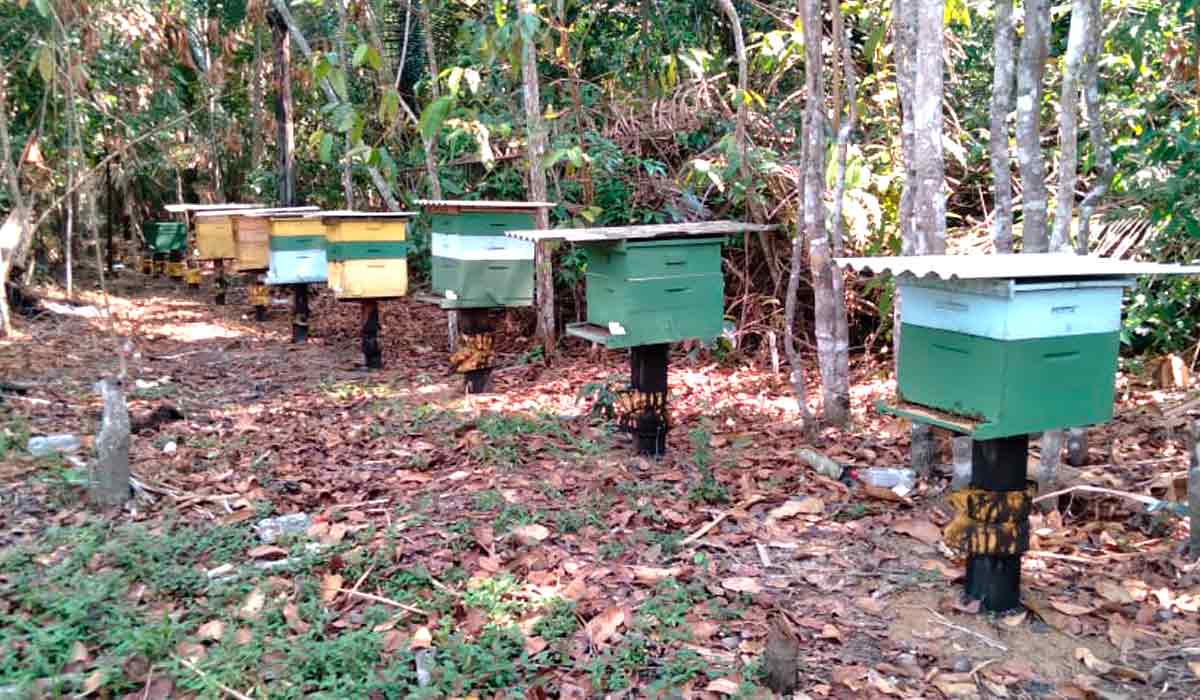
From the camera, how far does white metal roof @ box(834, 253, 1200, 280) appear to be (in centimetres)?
334

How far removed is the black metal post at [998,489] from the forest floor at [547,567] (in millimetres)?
85

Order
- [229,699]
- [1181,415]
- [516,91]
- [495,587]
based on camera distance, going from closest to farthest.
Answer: [229,699] < [495,587] < [1181,415] < [516,91]

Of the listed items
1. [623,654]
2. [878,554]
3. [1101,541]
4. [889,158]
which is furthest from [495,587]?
[889,158]

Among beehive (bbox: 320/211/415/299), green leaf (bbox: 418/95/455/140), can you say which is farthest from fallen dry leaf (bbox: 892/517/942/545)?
beehive (bbox: 320/211/415/299)

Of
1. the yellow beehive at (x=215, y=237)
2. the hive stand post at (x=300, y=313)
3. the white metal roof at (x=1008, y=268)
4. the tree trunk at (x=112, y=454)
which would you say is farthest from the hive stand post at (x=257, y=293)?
the white metal roof at (x=1008, y=268)

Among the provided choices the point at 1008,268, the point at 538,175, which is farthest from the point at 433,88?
the point at 1008,268

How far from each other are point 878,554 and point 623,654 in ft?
5.36

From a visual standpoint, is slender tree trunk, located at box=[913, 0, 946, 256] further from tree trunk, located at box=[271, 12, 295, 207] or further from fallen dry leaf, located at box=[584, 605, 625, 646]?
tree trunk, located at box=[271, 12, 295, 207]

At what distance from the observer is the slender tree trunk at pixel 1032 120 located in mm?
4883

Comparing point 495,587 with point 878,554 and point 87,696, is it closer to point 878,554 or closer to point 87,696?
point 87,696

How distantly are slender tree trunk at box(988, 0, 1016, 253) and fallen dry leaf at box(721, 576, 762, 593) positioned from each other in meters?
2.26

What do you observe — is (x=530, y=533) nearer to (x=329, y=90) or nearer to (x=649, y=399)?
(x=649, y=399)

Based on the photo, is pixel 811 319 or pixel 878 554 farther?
pixel 811 319

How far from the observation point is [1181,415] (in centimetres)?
621
